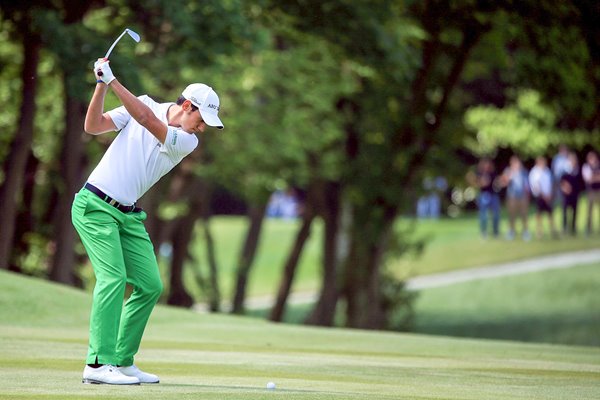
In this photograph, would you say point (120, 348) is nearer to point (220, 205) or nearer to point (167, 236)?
point (167, 236)

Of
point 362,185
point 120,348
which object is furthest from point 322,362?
point 362,185

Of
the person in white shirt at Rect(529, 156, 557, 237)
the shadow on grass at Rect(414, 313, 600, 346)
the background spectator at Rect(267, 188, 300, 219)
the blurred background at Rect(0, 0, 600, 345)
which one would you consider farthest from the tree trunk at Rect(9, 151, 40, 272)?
the background spectator at Rect(267, 188, 300, 219)

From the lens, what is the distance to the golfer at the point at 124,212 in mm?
10539

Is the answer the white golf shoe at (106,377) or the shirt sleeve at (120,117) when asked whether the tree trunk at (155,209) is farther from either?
the white golf shoe at (106,377)

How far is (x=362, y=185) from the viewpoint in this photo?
3120 cm

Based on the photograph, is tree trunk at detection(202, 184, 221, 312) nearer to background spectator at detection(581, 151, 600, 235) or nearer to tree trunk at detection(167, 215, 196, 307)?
tree trunk at detection(167, 215, 196, 307)

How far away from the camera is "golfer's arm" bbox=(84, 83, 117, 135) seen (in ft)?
33.8

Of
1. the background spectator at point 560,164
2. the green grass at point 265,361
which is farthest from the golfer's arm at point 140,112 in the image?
the background spectator at point 560,164

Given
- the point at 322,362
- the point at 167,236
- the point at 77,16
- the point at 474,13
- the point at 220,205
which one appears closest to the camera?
the point at 322,362

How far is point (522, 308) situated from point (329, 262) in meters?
9.35

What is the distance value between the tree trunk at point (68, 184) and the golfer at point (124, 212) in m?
14.6

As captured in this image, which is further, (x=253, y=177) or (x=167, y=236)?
(x=167, y=236)

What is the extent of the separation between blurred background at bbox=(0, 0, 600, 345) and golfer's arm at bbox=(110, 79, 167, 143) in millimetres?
12043

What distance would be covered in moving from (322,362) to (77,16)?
12.7m
